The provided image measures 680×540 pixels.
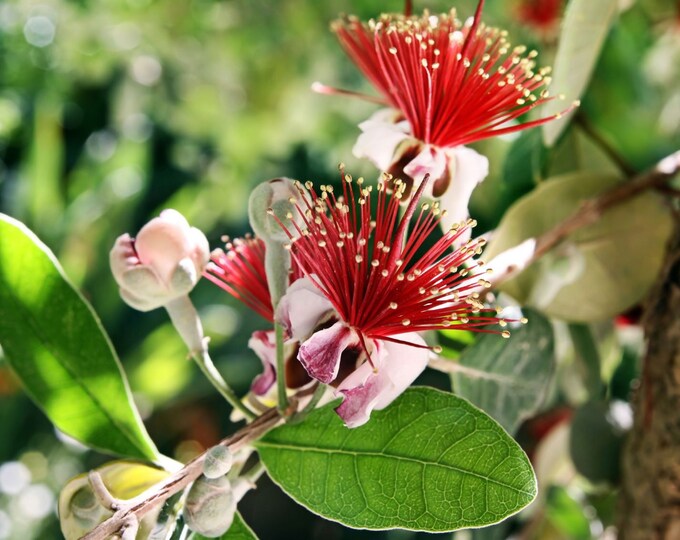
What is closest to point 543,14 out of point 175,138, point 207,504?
point 207,504

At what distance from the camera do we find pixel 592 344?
31.2 inches

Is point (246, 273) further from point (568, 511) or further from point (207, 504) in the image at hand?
point (568, 511)

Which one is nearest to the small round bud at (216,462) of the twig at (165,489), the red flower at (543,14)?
the twig at (165,489)

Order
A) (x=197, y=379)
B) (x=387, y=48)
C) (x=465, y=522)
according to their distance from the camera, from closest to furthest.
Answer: (x=465, y=522) → (x=387, y=48) → (x=197, y=379)

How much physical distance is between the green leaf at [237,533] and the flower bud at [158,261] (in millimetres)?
142

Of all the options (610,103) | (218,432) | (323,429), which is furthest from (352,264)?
(218,432)

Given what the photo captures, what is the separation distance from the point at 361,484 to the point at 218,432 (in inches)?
53.2

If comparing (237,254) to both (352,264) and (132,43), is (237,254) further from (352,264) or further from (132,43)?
(132,43)

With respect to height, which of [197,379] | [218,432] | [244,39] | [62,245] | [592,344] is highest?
[244,39]

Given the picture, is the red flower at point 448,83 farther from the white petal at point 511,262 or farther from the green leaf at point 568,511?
the green leaf at point 568,511

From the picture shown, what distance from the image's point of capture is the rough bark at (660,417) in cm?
65

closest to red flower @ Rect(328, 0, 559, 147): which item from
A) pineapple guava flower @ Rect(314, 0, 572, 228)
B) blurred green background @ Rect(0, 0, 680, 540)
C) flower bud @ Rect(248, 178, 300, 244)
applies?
pineapple guava flower @ Rect(314, 0, 572, 228)

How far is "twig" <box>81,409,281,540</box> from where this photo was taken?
1.40ft

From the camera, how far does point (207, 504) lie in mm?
454
